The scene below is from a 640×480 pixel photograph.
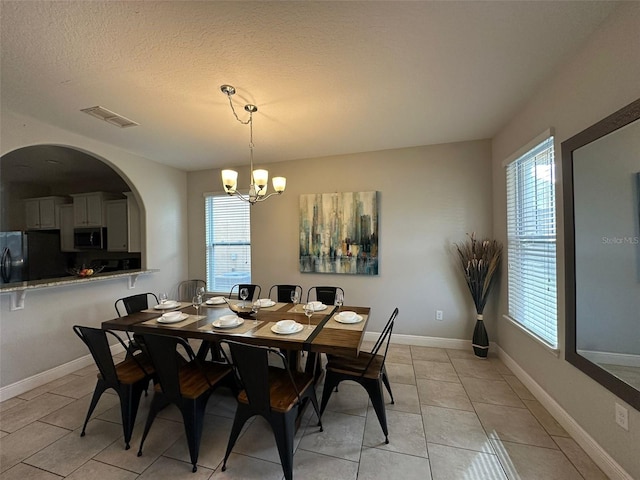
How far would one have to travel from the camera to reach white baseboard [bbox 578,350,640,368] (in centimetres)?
142

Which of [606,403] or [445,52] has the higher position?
[445,52]

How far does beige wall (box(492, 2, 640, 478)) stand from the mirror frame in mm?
63

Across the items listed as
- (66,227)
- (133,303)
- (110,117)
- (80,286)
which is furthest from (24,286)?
(66,227)

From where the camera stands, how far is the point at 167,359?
5.52ft

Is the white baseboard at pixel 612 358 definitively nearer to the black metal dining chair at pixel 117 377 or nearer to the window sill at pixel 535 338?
the window sill at pixel 535 338

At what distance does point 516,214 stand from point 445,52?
6.20ft

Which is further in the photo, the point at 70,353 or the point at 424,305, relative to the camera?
the point at 424,305

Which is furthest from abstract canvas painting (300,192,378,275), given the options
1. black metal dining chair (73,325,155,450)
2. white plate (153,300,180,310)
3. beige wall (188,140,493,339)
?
black metal dining chair (73,325,155,450)

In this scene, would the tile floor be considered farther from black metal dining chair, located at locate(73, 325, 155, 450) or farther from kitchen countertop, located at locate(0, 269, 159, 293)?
kitchen countertop, located at locate(0, 269, 159, 293)

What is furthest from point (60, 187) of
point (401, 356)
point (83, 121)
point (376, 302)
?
point (401, 356)

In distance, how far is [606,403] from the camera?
5.20 ft

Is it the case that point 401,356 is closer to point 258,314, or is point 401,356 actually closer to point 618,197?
point 258,314

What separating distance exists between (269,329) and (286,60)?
1977 millimetres

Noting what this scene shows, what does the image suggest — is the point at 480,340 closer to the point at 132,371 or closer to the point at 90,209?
the point at 132,371
